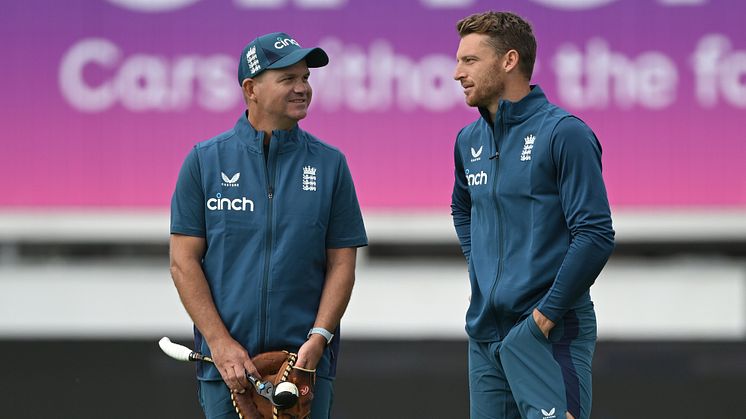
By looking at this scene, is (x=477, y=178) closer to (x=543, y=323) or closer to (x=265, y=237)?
(x=543, y=323)

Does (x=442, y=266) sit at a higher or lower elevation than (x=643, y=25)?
lower

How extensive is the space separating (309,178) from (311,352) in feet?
1.60

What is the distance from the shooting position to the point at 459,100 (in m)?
6.37

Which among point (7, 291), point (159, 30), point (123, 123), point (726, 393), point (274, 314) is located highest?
point (159, 30)

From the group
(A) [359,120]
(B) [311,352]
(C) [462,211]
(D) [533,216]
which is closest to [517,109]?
(D) [533,216]

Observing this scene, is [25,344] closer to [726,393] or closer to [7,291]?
[7,291]

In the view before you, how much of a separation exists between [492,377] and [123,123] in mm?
4007

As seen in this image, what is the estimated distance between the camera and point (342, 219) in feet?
10.7

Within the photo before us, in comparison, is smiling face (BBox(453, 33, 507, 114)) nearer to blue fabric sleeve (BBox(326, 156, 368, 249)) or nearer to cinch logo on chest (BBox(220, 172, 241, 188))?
blue fabric sleeve (BBox(326, 156, 368, 249))

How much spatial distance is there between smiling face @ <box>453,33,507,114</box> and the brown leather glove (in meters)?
0.88

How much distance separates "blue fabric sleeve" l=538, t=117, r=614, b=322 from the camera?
2.92m

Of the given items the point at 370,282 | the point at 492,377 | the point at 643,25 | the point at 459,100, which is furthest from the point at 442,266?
the point at 492,377

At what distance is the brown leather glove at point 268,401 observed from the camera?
3.06 meters

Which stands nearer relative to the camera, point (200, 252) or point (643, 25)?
point (200, 252)
